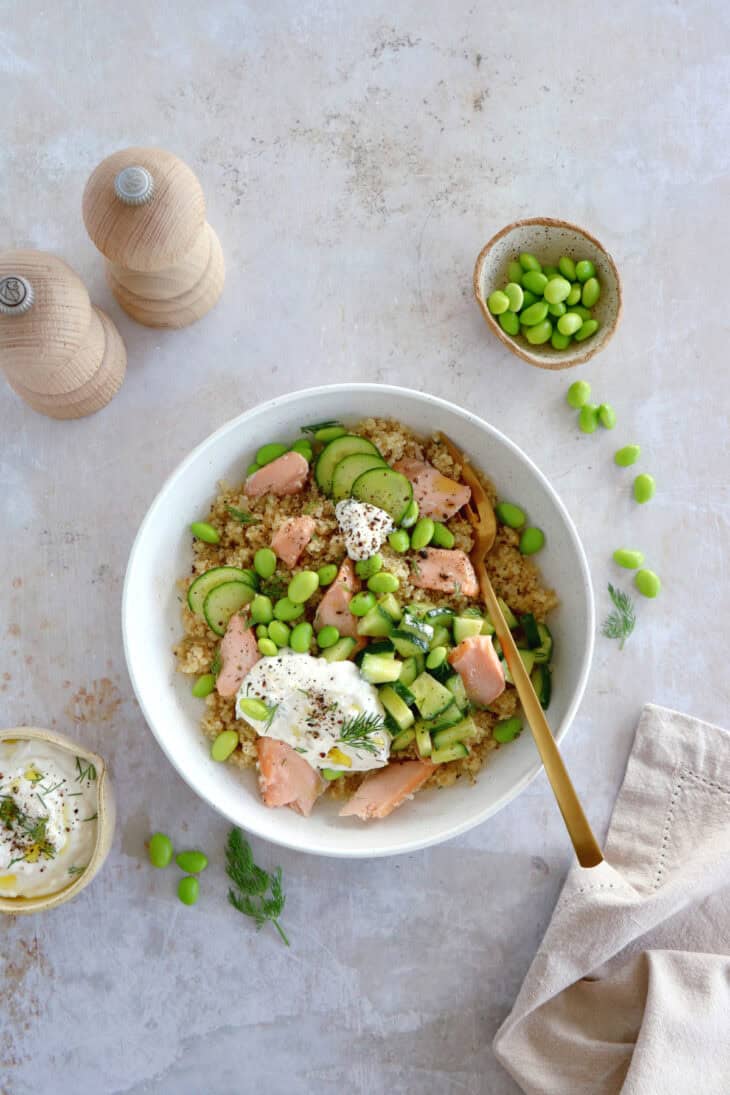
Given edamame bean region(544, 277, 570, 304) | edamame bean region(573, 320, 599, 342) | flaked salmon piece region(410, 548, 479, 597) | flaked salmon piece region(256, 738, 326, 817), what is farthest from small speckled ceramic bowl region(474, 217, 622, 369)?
flaked salmon piece region(256, 738, 326, 817)

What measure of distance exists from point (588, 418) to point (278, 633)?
1267mm

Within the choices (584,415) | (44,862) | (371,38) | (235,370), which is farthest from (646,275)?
(44,862)

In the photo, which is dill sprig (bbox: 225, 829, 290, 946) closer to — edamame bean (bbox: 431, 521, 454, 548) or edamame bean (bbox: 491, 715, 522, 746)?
edamame bean (bbox: 491, 715, 522, 746)

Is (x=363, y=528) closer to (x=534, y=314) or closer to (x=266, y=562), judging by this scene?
(x=266, y=562)

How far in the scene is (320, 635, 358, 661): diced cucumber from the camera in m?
2.79

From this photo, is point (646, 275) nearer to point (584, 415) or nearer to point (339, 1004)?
point (584, 415)

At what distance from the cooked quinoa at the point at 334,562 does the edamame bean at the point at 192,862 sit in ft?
1.35

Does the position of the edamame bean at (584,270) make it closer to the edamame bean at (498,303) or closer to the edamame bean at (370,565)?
the edamame bean at (498,303)

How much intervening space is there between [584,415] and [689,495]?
478 millimetres

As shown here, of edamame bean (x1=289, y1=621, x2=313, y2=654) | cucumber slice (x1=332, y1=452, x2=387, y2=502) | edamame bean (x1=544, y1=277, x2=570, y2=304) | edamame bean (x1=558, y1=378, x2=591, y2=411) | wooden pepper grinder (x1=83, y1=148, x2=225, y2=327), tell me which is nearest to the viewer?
wooden pepper grinder (x1=83, y1=148, x2=225, y2=327)

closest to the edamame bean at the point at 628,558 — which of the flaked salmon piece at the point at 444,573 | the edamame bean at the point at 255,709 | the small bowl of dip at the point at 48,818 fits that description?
the flaked salmon piece at the point at 444,573

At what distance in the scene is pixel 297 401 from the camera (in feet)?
9.36

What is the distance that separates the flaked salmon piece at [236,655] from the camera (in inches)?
112

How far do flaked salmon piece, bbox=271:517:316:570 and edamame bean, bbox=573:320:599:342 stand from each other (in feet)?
3.58
